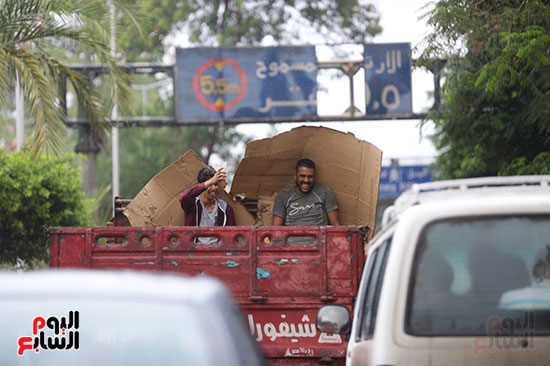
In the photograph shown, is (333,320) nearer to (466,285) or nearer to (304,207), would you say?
(466,285)

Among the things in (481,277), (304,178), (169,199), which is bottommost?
(481,277)

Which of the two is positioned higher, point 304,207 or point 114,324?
point 304,207

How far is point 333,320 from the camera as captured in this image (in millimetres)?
5895

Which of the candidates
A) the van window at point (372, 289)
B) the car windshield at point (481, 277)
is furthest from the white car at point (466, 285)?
the van window at point (372, 289)

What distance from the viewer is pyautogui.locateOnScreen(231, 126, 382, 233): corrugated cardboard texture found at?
37.6 ft

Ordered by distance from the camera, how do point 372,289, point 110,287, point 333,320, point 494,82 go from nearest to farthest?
1. point 110,287
2. point 372,289
3. point 333,320
4. point 494,82

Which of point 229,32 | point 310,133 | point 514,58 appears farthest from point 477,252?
point 229,32

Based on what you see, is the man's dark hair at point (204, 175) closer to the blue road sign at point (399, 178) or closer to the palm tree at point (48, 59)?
the palm tree at point (48, 59)

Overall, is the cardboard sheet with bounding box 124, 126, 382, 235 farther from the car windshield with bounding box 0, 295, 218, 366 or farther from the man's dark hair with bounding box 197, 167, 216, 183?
the car windshield with bounding box 0, 295, 218, 366

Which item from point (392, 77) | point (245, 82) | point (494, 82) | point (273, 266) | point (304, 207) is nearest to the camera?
point (273, 266)

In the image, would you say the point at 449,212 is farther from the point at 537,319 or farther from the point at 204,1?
the point at 204,1

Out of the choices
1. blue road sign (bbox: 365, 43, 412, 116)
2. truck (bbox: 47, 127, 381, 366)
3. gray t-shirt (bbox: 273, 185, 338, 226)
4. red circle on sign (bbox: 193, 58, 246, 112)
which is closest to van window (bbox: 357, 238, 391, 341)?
truck (bbox: 47, 127, 381, 366)

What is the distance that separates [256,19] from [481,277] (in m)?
31.9

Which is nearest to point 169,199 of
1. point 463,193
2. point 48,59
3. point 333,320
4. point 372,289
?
point 48,59
